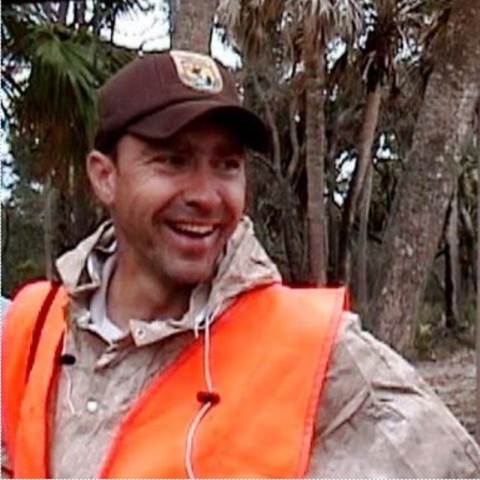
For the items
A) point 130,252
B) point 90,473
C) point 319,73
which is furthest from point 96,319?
point 319,73

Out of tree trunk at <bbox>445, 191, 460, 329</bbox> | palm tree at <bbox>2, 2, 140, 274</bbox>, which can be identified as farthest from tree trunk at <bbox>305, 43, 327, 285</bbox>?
tree trunk at <bbox>445, 191, 460, 329</bbox>

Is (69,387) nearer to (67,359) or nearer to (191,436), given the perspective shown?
(67,359)

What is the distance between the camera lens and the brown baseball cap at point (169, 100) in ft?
4.88

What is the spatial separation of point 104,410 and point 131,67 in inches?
16.8

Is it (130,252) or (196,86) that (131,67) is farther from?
(130,252)

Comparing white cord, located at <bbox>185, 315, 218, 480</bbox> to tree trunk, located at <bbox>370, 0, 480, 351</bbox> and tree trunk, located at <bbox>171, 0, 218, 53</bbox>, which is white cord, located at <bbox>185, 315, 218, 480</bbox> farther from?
tree trunk, located at <bbox>370, 0, 480, 351</bbox>

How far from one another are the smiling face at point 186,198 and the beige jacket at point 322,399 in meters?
0.03

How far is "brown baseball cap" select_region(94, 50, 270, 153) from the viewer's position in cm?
149

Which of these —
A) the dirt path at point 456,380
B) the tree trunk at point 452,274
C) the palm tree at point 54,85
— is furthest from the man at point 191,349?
the tree trunk at point 452,274

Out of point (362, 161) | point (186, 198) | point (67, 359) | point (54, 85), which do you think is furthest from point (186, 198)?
point (362, 161)

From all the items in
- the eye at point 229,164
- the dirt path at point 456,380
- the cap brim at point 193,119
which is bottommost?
the dirt path at point 456,380

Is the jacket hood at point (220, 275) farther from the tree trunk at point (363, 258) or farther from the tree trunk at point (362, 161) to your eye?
the tree trunk at point (363, 258)

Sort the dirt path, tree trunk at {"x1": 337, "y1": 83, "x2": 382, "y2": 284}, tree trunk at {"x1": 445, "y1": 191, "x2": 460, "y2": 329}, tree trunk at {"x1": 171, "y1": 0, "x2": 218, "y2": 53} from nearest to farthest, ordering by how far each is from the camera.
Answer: tree trunk at {"x1": 171, "y1": 0, "x2": 218, "y2": 53}
the dirt path
tree trunk at {"x1": 337, "y1": 83, "x2": 382, "y2": 284}
tree trunk at {"x1": 445, "y1": 191, "x2": 460, "y2": 329}

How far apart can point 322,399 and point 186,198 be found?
11.0 inches
